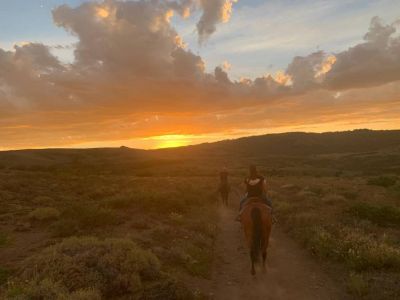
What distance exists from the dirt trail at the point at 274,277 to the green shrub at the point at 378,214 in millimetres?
4827

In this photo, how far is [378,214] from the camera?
18.5 m

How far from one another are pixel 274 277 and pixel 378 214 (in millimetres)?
9508

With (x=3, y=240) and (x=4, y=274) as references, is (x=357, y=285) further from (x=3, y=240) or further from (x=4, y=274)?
(x=3, y=240)

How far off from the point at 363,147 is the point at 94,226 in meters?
163

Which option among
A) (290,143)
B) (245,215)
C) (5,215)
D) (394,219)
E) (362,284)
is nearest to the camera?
→ (362,284)

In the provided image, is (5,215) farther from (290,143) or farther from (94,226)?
(290,143)

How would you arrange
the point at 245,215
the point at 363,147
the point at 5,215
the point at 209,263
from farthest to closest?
1. the point at 363,147
2. the point at 5,215
3. the point at 209,263
4. the point at 245,215

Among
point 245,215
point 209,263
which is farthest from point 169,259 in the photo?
point 245,215

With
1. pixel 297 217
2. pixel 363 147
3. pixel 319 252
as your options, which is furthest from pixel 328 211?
pixel 363 147

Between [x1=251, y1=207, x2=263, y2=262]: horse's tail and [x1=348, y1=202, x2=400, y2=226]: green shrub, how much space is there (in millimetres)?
8512

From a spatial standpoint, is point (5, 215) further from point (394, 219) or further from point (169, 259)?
point (394, 219)

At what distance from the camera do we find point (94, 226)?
1667cm

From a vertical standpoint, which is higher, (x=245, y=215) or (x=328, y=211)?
(x=245, y=215)

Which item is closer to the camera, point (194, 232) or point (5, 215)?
point (194, 232)
